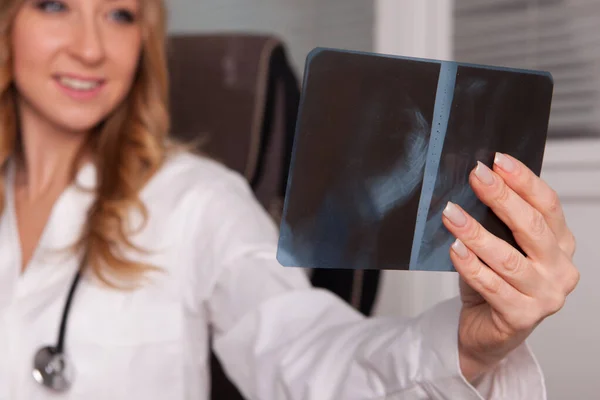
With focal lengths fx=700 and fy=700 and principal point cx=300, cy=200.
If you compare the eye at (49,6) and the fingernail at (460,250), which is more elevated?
A: the eye at (49,6)

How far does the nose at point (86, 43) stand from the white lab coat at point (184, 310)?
0.20 metres

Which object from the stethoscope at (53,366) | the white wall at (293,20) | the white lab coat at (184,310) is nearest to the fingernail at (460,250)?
the white lab coat at (184,310)

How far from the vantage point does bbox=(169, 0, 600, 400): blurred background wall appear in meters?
1.23

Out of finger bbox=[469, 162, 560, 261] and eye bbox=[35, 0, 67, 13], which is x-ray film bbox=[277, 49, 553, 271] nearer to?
finger bbox=[469, 162, 560, 261]

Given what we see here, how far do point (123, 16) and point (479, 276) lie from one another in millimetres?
913

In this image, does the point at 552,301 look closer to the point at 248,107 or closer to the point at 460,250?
the point at 460,250

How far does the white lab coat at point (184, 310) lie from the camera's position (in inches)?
37.5

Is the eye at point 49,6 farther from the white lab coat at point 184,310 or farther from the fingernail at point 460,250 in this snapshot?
the fingernail at point 460,250

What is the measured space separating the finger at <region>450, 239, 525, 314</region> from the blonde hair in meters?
0.66

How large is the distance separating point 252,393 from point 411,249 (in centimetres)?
47

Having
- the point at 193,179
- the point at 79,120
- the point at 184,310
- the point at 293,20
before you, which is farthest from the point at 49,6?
the point at 293,20

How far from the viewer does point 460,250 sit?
61 centimetres

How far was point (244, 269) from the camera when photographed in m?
1.09

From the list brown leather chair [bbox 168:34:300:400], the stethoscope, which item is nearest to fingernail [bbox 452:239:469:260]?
the stethoscope
